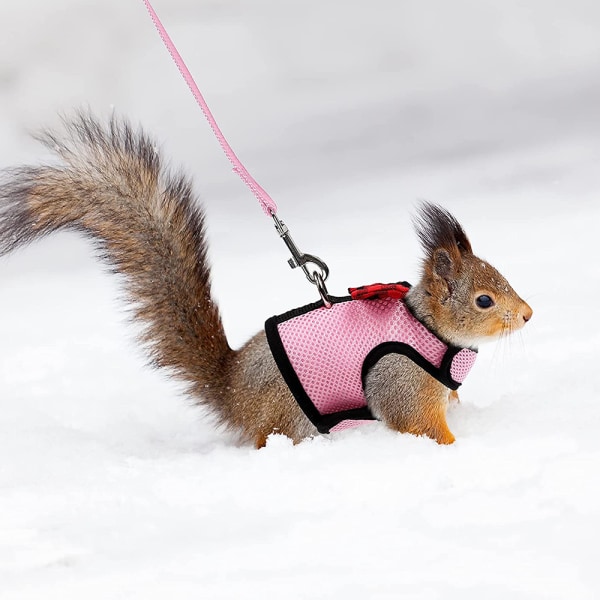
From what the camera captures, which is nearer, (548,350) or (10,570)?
(10,570)

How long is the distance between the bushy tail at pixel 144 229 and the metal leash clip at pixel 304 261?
0.90ft

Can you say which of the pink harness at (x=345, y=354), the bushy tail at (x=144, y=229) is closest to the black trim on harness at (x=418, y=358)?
the pink harness at (x=345, y=354)

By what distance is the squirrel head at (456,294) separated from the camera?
1927mm

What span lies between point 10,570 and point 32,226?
0.98 m

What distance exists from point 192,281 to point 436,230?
642mm

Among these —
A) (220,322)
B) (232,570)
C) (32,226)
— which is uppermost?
(32,226)

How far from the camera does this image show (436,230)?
2.00m

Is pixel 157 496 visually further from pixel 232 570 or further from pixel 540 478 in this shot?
pixel 540 478

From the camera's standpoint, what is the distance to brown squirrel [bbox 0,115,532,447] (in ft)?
6.33

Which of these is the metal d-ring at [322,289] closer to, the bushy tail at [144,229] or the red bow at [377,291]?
the red bow at [377,291]

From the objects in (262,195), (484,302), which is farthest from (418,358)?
(262,195)

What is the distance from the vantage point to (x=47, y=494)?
150cm

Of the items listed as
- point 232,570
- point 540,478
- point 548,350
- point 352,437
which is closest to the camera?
point 232,570

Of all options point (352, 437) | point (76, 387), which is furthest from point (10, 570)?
point (76, 387)
